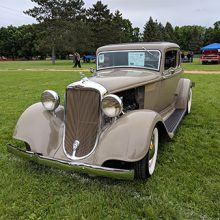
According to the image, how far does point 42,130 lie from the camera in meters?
3.64

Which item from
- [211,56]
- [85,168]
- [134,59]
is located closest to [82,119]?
[85,168]

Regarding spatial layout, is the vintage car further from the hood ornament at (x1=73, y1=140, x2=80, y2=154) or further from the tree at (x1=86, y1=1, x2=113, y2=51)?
the tree at (x1=86, y1=1, x2=113, y2=51)

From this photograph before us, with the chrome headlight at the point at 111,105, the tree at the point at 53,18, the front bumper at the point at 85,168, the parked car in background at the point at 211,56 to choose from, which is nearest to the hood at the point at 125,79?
the chrome headlight at the point at 111,105

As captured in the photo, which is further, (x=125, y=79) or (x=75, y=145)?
(x=125, y=79)

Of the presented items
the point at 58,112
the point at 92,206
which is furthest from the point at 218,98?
the point at 92,206

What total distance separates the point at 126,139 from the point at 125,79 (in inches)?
50.5

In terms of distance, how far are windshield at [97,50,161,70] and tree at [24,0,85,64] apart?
112 feet

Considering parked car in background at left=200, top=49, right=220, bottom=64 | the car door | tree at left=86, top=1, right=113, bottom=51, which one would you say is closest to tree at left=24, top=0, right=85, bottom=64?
tree at left=86, top=1, right=113, bottom=51

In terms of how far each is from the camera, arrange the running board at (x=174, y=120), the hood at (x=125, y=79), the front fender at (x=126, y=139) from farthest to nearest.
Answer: the running board at (x=174, y=120), the hood at (x=125, y=79), the front fender at (x=126, y=139)

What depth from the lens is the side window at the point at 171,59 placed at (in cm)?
541

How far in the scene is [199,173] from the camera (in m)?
3.58

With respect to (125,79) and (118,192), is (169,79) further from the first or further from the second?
(118,192)

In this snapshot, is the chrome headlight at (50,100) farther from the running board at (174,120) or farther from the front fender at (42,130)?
the running board at (174,120)

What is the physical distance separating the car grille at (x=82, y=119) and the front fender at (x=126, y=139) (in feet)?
0.59
